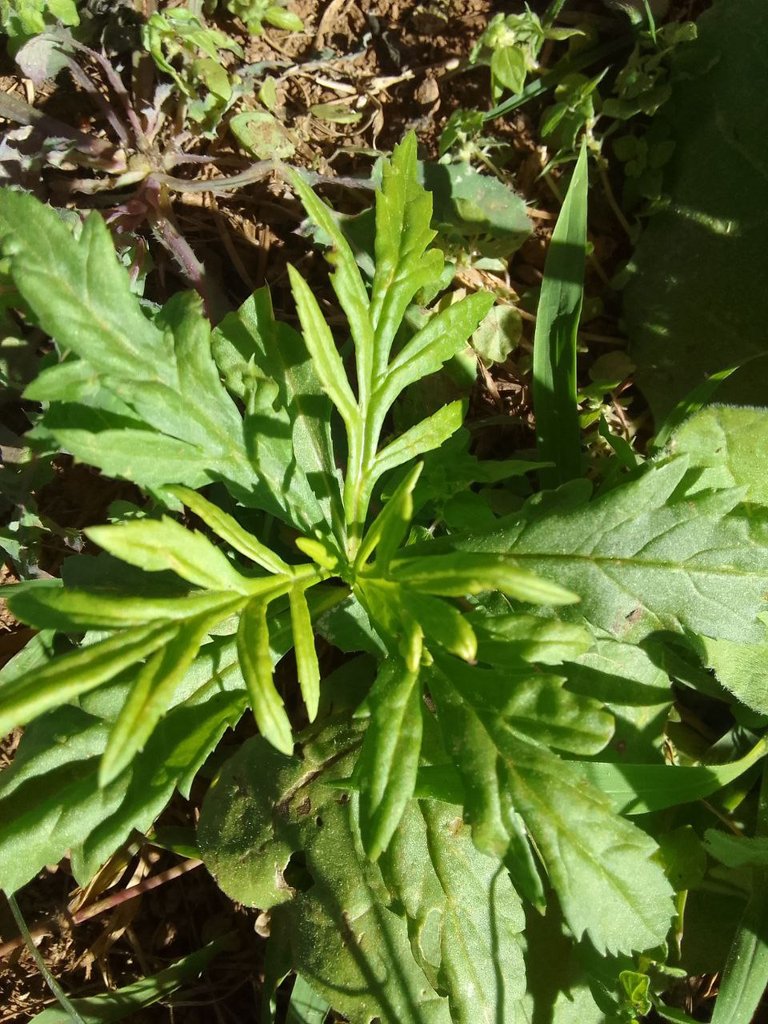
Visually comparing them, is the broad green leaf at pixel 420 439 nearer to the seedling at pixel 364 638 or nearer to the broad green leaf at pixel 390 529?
the seedling at pixel 364 638

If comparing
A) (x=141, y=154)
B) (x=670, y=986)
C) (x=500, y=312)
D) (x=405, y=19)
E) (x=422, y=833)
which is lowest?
(x=670, y=986)

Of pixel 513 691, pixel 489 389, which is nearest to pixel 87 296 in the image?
pixel 513 691

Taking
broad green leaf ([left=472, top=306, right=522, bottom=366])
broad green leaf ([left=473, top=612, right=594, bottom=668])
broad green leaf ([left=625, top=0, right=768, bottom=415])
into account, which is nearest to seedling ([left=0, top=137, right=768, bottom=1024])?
broad green leaf ([left=473, top=612, right=594, bottom=668])

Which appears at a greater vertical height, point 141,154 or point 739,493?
point 141,154

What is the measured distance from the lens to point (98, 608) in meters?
1.46

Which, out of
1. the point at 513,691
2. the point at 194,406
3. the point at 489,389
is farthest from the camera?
the point at 489,389

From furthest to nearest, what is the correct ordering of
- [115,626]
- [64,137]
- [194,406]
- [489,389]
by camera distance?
1. [489,389]
2. [64,137]
3. [194,406]
4. [115,626]

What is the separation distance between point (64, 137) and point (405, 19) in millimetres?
1191

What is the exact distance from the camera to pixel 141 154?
2.63m

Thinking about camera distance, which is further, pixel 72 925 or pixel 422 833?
pixel 72 925

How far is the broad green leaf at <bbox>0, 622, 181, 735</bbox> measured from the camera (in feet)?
4.33

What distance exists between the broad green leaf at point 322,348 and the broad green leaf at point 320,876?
34.0 inches

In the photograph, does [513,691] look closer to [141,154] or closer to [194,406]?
[194,406]

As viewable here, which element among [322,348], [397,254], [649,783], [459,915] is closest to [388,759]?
[459,915]
